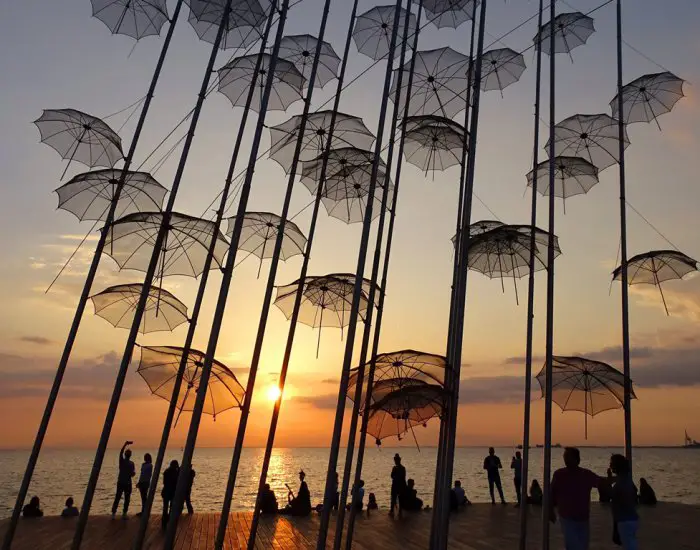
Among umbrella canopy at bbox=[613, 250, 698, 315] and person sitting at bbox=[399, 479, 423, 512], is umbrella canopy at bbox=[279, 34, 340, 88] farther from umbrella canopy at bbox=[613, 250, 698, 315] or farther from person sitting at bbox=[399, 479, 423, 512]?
person sitting at bbox=[399, 479, 423, 512]

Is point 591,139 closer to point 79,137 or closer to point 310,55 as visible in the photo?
point 310,55

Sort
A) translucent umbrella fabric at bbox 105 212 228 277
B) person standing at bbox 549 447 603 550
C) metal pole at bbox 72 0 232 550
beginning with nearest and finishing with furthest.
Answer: person standing at bbox 549 447 603 550 → metal pole at bbox 72 0 232 550 → translucent umbrella fabric at bbox 105 212 228 277

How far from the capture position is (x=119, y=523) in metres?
16.7

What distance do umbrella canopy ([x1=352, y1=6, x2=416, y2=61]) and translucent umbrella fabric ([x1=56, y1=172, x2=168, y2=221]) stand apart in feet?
24.3

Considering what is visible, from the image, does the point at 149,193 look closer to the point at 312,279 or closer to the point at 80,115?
the point at 80,115

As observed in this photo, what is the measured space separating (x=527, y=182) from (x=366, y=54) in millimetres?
6245

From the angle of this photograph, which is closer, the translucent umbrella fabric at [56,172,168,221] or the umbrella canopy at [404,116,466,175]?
the umbrella canopy at [404,116,466,175]

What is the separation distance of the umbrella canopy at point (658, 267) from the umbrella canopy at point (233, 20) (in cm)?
1200

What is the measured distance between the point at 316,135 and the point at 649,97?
9768 millimetres

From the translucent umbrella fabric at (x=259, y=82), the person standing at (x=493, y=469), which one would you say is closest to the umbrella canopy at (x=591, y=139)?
the translucent umbrella fabric at (x=259, y=82)

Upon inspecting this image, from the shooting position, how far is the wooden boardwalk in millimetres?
13648

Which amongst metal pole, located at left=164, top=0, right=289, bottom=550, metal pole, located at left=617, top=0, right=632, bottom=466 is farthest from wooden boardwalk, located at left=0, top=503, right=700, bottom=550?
metal pole, located at left=164, top=0, right=289, bottom=550

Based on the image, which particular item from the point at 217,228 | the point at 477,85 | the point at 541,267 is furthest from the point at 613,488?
the point at 217,228

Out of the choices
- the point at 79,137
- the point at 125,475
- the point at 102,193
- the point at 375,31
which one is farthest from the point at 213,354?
the point at 125,475
